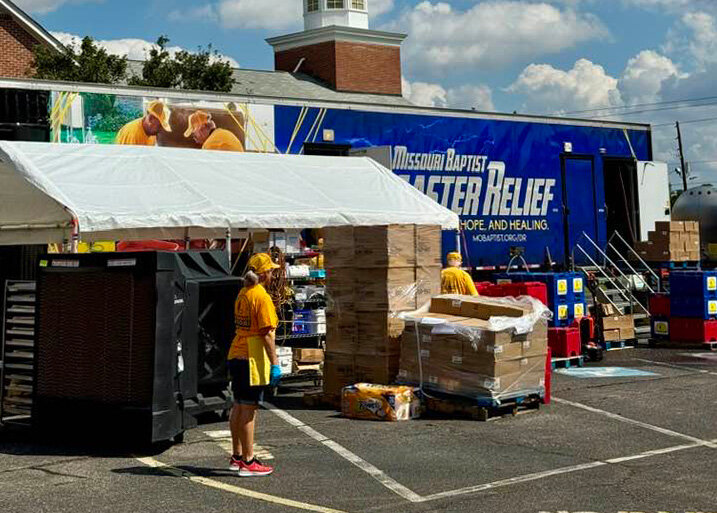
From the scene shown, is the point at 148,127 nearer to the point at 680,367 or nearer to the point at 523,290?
the point at 523,290

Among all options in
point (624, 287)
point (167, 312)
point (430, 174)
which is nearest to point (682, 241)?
point (624, 287)

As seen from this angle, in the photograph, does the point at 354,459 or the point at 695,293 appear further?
the point at 695,293

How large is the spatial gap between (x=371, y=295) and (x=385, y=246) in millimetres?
625

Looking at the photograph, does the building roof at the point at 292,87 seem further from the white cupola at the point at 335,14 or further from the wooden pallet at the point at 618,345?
the wooden pallet at the point at 618,345

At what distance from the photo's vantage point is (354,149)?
17.6 meters

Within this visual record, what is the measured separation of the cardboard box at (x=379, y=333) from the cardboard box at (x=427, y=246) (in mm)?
853

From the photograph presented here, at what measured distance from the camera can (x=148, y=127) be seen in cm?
1512

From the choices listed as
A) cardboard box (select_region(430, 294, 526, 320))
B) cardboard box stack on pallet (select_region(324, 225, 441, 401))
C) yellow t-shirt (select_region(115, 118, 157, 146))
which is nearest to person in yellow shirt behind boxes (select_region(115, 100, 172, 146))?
yellow t-shirt (select_region(115, 118, 157, 146))

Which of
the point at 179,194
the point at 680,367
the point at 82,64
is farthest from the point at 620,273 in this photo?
the point at 82,64

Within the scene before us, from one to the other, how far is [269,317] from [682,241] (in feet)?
49.6

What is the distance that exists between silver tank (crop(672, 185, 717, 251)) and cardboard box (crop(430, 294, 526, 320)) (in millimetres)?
23957

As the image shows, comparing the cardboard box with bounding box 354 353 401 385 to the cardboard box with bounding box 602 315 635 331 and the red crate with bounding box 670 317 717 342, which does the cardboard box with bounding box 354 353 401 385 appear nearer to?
the cardboard box with bounding box 602 315 635 331

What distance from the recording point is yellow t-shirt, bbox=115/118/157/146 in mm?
14844

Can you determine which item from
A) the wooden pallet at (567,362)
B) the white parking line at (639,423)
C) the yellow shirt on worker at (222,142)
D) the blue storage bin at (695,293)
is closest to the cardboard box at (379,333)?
the white parking line at (639,423)
